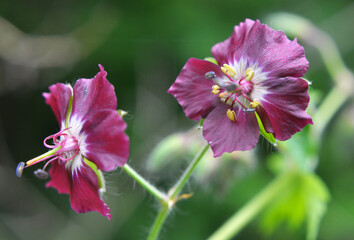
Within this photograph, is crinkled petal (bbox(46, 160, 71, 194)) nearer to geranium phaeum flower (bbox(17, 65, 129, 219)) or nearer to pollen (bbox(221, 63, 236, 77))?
geranium phaeum flower (bbox(17, 65, 129, 219))

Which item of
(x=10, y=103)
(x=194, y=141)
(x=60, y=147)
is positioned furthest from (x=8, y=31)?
(x=60, y=147)

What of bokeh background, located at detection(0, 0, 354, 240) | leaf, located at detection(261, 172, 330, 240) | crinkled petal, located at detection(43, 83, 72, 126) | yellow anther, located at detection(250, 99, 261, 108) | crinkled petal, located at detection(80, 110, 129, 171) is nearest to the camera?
crinkled petal, located at detection(80, 110, 129, 171)

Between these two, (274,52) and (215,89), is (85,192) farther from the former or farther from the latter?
(274,52)

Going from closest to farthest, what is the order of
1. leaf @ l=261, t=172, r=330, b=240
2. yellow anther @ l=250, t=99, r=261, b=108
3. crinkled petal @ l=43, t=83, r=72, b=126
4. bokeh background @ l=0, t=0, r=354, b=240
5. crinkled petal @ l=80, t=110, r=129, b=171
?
crinkled petal @ l=80, t=110, r=129, b=171, yellow anther @ l=250, t=99, r=261, b=108, crinkled petal @ l=43, t=83, r=72, b=126, leaf @ l=261, t=172, r=330, b=240, bokeh background @ l=0, t=0, r=354, b=240

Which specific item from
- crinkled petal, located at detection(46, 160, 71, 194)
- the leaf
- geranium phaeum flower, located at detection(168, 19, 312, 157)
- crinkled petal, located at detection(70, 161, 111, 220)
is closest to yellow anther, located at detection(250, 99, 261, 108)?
geranium phaeum flower, located at detection(168, 19, 312, 157)

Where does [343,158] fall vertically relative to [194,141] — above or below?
above

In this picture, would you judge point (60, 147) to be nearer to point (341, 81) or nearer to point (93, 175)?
point (93, 175)

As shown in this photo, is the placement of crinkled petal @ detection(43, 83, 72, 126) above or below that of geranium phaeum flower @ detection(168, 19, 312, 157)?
below
